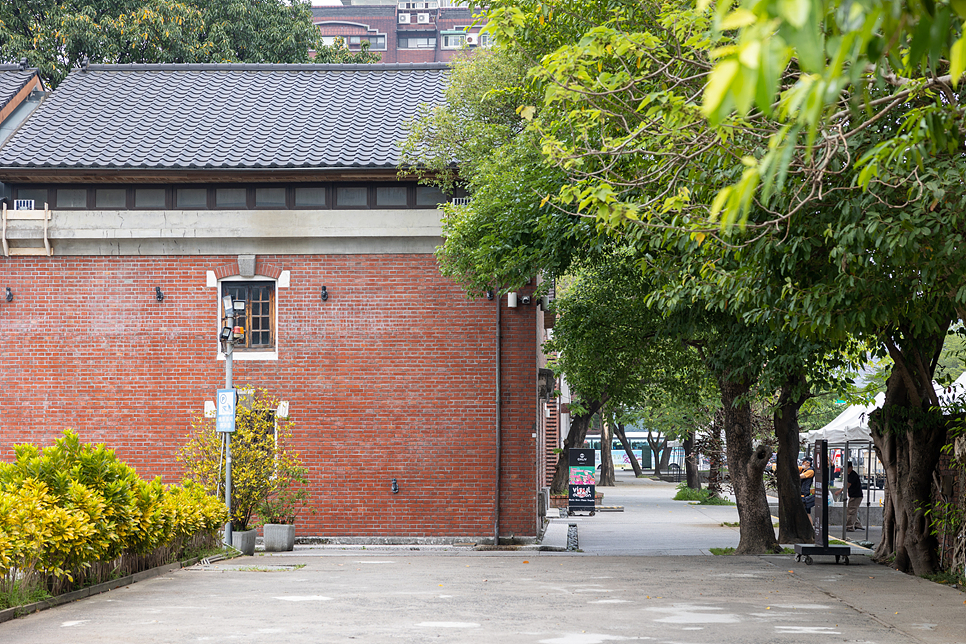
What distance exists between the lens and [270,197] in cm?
2206

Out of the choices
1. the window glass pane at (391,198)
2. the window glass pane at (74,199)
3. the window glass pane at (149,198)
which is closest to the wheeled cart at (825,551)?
the window glass pane at (391,198)

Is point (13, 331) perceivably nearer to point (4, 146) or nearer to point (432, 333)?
point (4, 146)

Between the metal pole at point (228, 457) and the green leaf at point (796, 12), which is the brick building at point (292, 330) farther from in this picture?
the green leaf at point (796, 12)

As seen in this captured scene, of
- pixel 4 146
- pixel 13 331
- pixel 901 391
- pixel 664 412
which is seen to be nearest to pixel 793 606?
pixel 901 391

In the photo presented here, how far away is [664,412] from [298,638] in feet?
124

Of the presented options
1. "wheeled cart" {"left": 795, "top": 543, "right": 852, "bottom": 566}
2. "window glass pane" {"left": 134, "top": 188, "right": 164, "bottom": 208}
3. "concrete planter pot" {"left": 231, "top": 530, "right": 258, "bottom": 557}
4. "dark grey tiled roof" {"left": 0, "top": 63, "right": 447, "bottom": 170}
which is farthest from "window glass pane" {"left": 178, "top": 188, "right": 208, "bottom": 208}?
"wheeled cart" {"left": 795, "top": 543, "right": 852, "bottom": 566}

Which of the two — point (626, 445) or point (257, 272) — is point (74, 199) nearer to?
point (257, 272)

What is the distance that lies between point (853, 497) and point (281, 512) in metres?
13.9

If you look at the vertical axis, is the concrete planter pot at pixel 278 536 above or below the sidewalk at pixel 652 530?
above

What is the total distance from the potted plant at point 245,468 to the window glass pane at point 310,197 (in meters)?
4.45

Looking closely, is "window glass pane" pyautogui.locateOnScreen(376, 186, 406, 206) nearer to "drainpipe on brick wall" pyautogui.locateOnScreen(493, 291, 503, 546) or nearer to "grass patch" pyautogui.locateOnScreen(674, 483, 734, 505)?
"drainpipe on brick wall" pyautogui.locateOnScreen(493, 291, 503, 546)

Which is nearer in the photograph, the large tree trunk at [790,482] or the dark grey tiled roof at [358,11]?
the large tree trunk at [790,482]

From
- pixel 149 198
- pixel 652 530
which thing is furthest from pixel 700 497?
pixel 149 198

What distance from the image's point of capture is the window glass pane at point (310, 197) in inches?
866
